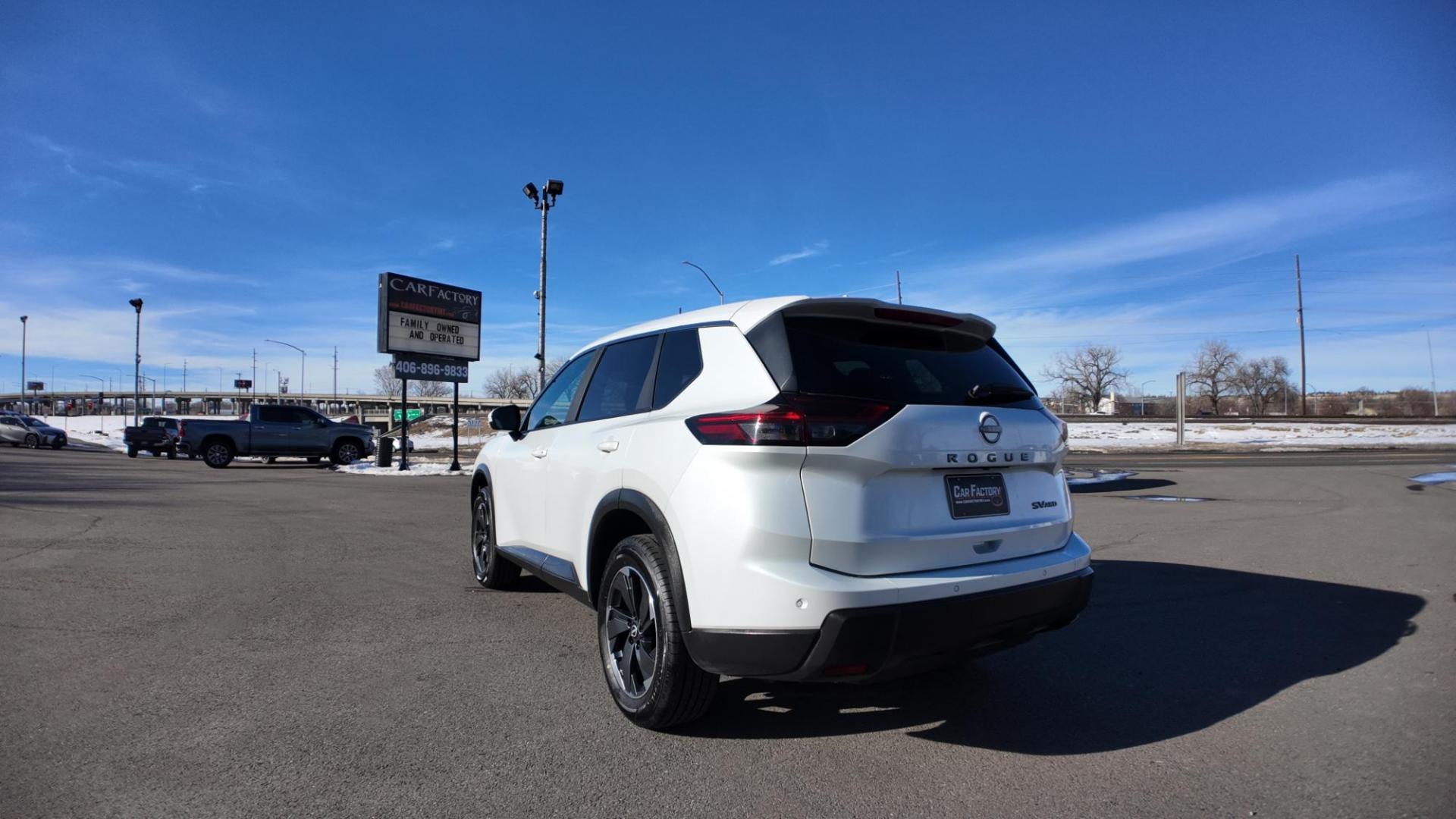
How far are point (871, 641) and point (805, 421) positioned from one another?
0.80 metres

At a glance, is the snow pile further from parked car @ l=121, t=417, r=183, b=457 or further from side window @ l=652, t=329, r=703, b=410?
side window @ l=652, t=329, r=703, b=410

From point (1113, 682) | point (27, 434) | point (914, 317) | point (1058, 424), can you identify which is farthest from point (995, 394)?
point (27, 434)

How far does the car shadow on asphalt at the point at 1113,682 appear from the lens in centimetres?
333

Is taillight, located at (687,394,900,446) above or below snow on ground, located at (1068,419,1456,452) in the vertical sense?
above

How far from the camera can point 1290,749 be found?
3.12 m

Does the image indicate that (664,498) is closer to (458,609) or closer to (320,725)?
(320,725)

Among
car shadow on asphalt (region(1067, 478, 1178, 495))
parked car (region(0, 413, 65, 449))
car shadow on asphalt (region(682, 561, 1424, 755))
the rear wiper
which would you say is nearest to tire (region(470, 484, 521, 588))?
car shadow on asphalt (region(682, 561, 1424, 755))

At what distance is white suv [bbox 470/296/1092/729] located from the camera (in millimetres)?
2754

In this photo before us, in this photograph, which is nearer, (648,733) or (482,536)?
(648,733)

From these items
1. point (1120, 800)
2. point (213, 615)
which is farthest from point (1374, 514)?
point (213, 615)

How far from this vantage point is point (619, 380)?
165 inches

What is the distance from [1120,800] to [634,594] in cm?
199

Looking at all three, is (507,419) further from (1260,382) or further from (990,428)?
(1260,382)

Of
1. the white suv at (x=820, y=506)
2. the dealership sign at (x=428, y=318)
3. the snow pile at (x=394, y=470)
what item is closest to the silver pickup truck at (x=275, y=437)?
the snow pile at (x=394, y=470)
